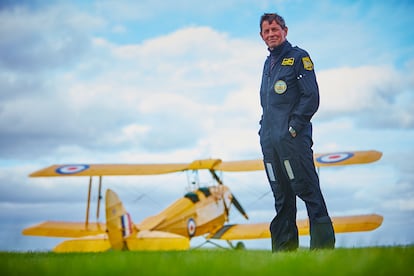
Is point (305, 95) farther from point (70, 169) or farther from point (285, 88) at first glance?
point (70, 169)

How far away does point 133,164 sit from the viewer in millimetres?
15734

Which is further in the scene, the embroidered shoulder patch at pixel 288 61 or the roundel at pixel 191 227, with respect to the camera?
the roundel at pixel 191 227

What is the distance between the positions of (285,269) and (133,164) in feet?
43.9

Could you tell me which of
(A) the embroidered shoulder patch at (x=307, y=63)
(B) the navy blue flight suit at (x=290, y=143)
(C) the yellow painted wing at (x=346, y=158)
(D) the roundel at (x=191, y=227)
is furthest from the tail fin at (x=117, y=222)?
(A) the embroidered shoulder patch at (x=307, y=63)

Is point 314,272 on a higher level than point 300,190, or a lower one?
lower

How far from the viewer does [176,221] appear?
15242mm

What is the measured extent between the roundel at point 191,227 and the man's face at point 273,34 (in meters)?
10.7

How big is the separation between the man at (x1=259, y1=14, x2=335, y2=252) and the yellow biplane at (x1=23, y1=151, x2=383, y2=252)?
6.23 m

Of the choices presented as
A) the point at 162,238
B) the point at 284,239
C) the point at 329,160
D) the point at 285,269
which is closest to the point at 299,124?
the point at 284,239

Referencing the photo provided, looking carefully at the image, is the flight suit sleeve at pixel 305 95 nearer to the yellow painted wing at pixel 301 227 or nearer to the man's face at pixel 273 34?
the man's face at pixel 273 34

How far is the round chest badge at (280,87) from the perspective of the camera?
5.28 meters

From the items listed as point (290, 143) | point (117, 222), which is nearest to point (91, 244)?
point (117, 222)

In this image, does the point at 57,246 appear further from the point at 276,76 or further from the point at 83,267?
the point at 83,267

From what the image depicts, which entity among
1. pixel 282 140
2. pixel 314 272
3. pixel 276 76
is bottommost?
pixel 314 272
